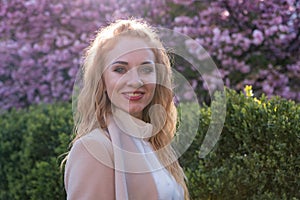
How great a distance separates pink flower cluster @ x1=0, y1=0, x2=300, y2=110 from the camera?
6.30 m

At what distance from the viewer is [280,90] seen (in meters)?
6.25

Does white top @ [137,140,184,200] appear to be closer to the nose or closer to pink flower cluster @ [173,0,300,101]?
the nose

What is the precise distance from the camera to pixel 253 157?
351 cm

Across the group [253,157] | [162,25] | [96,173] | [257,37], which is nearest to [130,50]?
[96,173]

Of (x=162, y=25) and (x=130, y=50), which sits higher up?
(x=130, y=50)

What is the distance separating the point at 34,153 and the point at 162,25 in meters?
2.45

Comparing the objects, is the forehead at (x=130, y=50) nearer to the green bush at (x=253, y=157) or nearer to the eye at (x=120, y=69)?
the eye at (x=120, y=69)

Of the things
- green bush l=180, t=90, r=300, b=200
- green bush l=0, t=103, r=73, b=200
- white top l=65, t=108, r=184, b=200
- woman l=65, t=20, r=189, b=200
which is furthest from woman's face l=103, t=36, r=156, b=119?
green bush l=0, t=103, r=73, b=200

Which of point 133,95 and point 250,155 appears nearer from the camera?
point 133,95

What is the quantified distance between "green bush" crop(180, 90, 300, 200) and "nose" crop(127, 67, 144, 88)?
1482 millimetres

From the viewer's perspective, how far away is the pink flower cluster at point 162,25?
630cm

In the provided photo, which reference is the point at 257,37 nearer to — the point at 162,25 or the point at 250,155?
the point at 162,25

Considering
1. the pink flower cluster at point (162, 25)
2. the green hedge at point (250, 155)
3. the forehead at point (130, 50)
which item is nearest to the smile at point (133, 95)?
the forehead at point (130, 50)

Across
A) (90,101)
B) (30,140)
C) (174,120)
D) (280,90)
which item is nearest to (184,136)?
(174,120)
